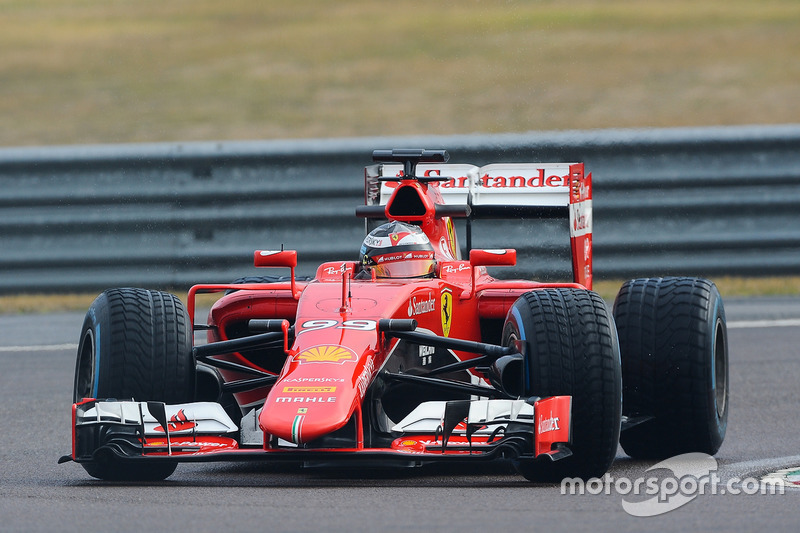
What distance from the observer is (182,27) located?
26203 mm

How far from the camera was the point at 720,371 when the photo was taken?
9.05 m

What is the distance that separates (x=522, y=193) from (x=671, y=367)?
2.11 metres

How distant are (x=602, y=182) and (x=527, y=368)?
698 centimetres

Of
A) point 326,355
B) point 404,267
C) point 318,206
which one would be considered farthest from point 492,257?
point 318,206

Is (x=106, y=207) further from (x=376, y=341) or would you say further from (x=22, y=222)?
(x=376, y=341)

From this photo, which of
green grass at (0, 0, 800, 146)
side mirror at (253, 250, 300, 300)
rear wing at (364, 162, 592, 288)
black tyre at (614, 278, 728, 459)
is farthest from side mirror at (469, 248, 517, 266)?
green grass at (0, 0, 800, 146)

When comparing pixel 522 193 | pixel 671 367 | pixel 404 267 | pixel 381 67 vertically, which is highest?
pixel 381 67

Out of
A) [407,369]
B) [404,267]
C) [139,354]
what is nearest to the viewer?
[139,354]

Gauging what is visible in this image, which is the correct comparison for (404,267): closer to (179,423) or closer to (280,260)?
(280,260)

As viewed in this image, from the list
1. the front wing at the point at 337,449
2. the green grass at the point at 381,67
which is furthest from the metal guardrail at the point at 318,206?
the front wing at the point at 337,449

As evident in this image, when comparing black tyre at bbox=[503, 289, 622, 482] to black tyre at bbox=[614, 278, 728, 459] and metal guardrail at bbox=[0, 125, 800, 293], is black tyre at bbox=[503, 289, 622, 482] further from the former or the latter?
metal guardrail at bbox=[0, 125, 800, 293]

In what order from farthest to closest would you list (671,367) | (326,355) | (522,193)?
(522,193) → (671,367) → (326,355)

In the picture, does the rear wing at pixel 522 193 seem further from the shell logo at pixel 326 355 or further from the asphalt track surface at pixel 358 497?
the shell logo at pixel 326 355

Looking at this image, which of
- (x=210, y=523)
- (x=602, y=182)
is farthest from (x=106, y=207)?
(x=210, y=523)
